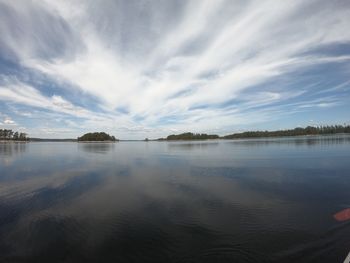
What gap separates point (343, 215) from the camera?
32.8ft

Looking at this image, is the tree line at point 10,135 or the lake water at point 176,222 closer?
the lake water at point 176,222

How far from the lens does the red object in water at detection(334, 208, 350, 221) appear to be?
9641 millimetres

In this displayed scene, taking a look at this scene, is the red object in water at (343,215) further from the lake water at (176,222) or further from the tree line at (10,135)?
the tree line at (10,135)

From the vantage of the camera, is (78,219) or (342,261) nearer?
(342,261)

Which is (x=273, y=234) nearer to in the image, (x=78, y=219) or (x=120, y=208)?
(x=120, y=208)

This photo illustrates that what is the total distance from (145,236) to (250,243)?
397 centimetres

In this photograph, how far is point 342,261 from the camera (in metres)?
6.50

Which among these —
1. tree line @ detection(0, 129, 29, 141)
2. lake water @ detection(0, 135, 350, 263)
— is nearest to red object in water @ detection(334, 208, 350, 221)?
lake water @ detection(0, 135, 350, 263)

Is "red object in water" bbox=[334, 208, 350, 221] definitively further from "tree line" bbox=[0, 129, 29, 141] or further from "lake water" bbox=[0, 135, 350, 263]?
"tree line" bbox=[0, 129, 29, 141]

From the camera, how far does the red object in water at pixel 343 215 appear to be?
9.64 metres

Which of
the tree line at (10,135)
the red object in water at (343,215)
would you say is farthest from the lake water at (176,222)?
the tree line at (10,135)

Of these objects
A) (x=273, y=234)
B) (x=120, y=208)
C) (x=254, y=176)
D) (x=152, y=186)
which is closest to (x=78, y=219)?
(x=120, y=208)

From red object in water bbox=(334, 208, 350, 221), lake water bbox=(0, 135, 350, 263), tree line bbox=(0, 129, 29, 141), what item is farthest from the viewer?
tree line bbox=(0, 129, 29, 141)

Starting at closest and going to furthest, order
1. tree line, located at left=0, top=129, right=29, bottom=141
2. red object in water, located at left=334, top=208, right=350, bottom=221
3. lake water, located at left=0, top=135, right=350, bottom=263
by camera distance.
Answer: lake water, located at left=0, top=135, right=350, bottom=263 → red object in water, located at left=334, top=208, right=350, bottom=221 → tree line, located at left=0, top=129, right=29, bottom=141
